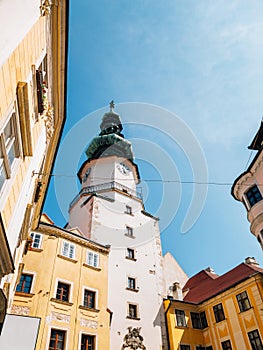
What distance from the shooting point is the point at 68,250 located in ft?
65.3

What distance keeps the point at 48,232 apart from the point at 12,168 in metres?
13.3

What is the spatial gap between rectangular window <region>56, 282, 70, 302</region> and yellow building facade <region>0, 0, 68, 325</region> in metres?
8.72

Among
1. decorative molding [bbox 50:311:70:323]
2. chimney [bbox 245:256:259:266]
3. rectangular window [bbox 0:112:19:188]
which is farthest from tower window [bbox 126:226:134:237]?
rectangular window [bbox 0:112:19:188]

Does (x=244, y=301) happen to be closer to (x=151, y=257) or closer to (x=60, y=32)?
(x=151, y=257)

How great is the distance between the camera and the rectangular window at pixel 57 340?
15.5 m

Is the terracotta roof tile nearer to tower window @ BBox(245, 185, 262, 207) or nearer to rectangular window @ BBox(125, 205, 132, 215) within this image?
tower window @ BBox(245, 185, 262, 207)

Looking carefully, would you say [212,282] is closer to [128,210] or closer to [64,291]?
[128,210]

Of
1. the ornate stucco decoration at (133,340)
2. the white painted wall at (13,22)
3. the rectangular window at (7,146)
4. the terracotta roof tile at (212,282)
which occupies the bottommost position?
the ornate stucco decoration at (133,340)

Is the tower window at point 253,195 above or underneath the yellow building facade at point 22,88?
above

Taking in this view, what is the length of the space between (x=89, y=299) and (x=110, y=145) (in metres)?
26.6

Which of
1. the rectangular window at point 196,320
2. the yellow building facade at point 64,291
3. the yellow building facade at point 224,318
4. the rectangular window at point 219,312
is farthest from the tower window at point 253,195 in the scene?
the rectangular window at point 196,320

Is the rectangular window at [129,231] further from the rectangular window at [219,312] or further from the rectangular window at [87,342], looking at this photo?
the rectangular window at [87,342]

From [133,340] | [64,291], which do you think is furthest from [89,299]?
[133,340]

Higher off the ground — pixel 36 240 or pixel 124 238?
pixel 124 238
